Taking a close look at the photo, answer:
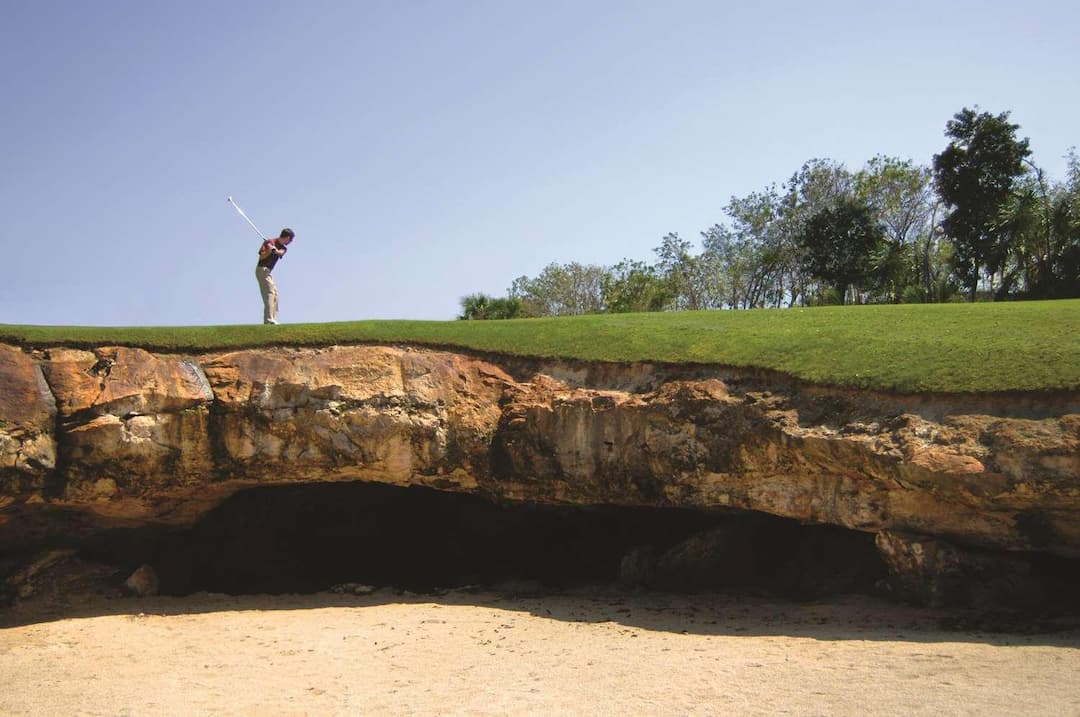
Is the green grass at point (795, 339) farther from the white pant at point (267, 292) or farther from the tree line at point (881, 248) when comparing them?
the tree line at point (881, 248)

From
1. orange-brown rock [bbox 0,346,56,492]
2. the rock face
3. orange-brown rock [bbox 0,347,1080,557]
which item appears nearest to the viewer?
the rock face

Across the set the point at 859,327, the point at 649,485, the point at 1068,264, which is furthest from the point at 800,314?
the point at 1068,264

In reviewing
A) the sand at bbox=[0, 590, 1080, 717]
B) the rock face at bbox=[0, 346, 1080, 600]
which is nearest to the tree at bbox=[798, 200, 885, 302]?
A: the rock face at bbox=[0, 346, 1080, 600]

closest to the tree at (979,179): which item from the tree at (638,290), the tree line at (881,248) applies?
the tree line at (881,248)

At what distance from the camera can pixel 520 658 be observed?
1147 cm

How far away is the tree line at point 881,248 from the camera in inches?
1232

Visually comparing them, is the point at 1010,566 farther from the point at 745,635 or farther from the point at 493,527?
the point at 493,527

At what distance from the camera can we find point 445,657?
11.8 meters

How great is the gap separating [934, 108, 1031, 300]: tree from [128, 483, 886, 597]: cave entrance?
21998 mm

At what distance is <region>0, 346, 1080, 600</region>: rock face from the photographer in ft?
40.4

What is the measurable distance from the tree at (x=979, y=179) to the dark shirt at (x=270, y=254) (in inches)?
1051

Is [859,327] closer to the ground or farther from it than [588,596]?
farther from it

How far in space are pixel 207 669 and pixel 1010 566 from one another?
11.3m

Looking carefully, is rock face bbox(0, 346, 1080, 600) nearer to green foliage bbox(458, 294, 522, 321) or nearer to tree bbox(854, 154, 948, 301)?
green foliage bbox(458, 294, 522, 321)
